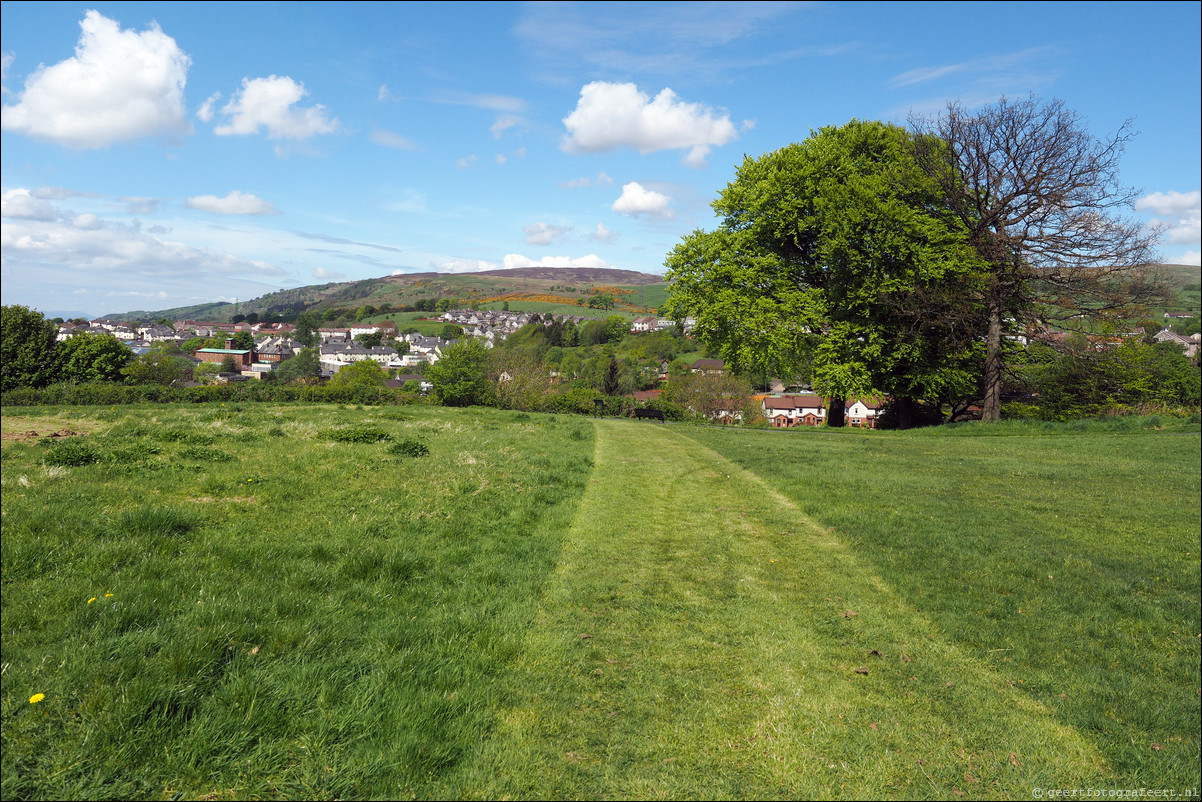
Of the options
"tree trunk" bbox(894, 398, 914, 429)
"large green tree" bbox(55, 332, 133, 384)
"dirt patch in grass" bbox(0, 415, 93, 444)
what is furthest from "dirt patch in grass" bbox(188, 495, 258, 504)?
"large green tree" bbox(55, 332, 133, 384)

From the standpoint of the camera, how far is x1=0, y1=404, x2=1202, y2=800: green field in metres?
3.59

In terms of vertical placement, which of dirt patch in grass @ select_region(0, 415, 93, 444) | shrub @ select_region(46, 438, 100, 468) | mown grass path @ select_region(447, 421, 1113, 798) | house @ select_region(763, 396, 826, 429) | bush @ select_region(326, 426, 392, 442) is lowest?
house @ select_region(763, 396, 826, 429)

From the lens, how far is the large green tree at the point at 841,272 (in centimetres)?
2377

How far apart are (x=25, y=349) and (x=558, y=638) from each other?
62607 millimetres

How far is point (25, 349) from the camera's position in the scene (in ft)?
152

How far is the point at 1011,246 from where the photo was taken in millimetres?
23672

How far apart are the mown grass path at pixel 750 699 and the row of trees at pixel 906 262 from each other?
63.9 feet

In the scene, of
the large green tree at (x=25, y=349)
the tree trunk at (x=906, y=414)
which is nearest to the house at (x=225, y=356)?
the large green tree at (x=25, y=349)

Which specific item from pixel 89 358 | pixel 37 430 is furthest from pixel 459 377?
pixel 89 358

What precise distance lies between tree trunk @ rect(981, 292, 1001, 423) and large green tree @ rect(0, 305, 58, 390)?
63727mm

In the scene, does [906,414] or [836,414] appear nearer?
[906,414]

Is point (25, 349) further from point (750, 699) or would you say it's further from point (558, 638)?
point (750, 699)

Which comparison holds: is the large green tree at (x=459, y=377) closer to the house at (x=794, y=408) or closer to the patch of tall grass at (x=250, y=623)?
the patch of tall grass at (x=250, y=623)

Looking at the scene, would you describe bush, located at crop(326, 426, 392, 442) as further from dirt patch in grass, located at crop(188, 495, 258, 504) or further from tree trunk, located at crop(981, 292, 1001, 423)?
tree trunk, located at crop(981, 292, 1001, 423)
